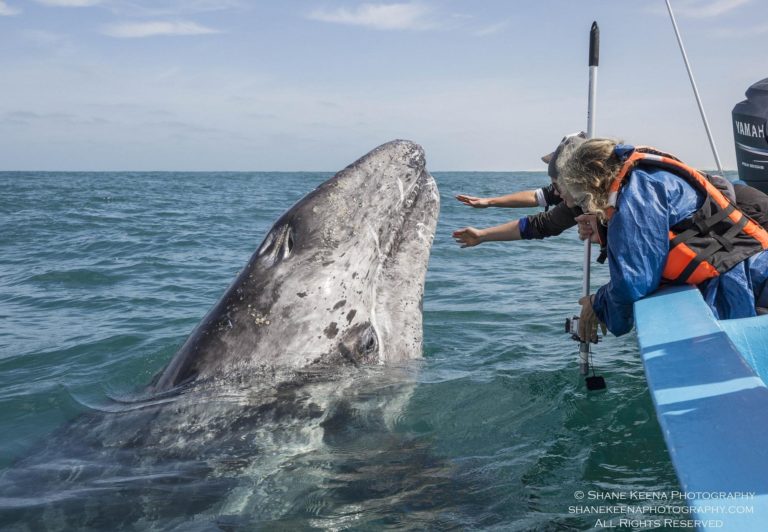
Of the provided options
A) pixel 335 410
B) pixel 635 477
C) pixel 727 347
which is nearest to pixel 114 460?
pixel 335 410

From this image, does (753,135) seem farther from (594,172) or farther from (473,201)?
(594,172)

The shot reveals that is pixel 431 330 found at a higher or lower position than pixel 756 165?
lower

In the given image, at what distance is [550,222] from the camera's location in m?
6.24

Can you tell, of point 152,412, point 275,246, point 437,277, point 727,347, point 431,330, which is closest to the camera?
point 727,347

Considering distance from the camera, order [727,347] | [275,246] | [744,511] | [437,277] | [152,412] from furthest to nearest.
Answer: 1. [437,277]
2. [275,246]
3. [152,412]
4. [727,347]
5. [744,511]

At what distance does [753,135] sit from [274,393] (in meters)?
5.31

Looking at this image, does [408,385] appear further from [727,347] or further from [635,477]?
[727,347]

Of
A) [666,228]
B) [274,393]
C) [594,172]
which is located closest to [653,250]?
[666,228]

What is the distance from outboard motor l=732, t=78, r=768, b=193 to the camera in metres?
7.00

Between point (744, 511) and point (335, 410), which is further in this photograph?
point (335, 410)

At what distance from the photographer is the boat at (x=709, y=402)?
227cm

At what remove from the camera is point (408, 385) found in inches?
211

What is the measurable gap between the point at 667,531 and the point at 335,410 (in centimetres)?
210

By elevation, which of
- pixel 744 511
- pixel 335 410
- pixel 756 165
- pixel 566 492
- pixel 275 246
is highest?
pixel 756 165
